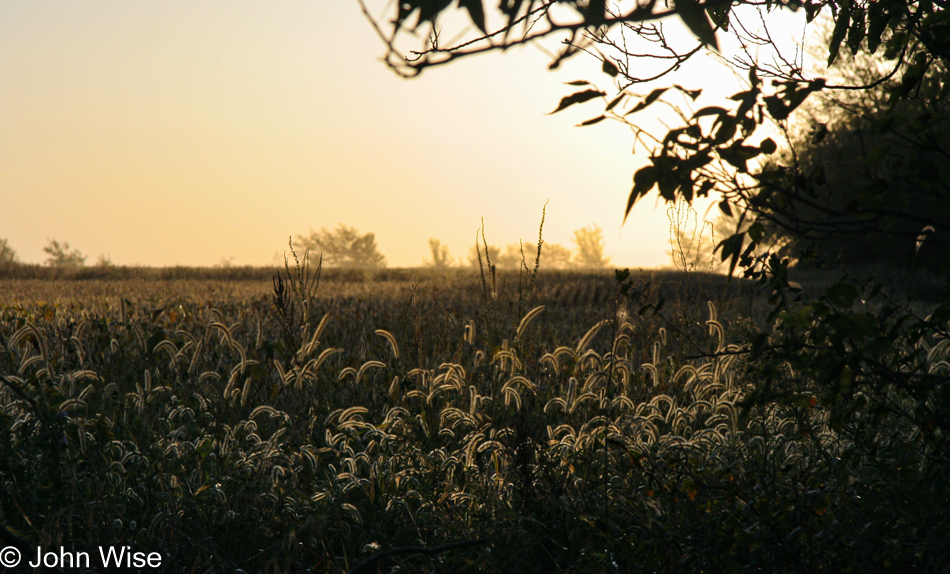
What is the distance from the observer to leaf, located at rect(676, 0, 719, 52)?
1.48m

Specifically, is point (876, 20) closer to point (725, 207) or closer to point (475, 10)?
point (725, 207)

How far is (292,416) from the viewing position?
13.1ft

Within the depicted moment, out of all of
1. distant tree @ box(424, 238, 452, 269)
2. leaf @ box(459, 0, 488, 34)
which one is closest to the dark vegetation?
leaf @ box(459, 0, 488, 34)

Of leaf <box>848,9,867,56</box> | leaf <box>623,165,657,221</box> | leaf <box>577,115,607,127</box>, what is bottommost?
leaf <box>623,165,657,221</box>

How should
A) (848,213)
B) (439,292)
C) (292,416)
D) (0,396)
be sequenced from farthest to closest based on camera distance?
(439,292) → (292,416) → (0,396) → (848,213)

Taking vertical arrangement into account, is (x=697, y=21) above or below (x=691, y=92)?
above

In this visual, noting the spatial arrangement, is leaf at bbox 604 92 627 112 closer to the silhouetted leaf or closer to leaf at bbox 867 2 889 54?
the silhouetted leaf

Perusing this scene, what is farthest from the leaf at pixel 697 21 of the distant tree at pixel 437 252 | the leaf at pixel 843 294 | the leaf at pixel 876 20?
the distant tree at pixel 437 252

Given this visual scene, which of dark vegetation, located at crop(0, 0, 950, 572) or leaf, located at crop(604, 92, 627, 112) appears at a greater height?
leaf, located at crop(604, 92, 627, 112)

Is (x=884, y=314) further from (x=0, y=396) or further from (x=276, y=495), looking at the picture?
(x=0, y=396)

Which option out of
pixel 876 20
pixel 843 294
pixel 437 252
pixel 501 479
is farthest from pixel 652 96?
pixel 437 252

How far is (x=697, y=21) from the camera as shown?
149 centimetres

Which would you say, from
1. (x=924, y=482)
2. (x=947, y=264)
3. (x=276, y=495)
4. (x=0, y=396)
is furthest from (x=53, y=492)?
(x=947, y=264)

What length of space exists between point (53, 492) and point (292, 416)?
1.50m
